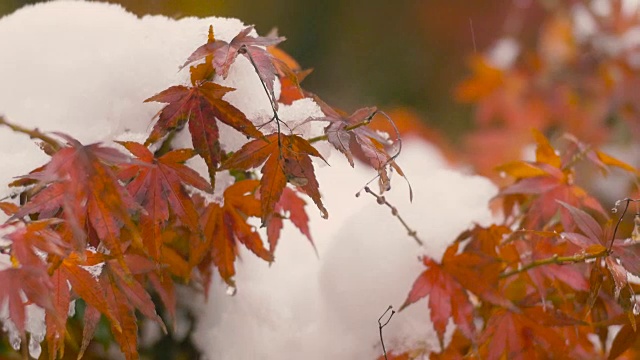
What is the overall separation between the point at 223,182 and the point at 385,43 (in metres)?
4.18

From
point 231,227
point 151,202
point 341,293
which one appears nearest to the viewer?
point 151,202

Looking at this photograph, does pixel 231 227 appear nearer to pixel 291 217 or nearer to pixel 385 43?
pixel 291 217

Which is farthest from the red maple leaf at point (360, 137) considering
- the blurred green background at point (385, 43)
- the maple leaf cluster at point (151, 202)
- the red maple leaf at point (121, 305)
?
the blurred green background at point (385, 43)

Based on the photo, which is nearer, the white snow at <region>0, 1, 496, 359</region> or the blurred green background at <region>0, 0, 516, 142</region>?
the white snow at <region>0, 1, 496, 359</region>

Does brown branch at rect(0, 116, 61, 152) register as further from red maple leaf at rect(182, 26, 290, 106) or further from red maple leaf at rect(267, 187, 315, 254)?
red maple leaf at rect(267, 187, 315, 254)

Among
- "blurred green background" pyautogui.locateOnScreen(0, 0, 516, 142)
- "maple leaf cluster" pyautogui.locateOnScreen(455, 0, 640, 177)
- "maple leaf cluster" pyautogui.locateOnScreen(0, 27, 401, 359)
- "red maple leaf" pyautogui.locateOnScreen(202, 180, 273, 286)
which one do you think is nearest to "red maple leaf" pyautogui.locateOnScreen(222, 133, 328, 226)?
"maple leaf cluster" pyautogui.locateOnScreen(0, 27, 401, 359)

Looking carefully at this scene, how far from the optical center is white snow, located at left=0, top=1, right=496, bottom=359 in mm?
851

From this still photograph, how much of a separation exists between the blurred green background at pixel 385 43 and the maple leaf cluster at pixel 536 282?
309 centimetres

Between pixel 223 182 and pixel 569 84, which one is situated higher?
pixel 223 182

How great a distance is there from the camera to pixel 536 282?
2.78ft

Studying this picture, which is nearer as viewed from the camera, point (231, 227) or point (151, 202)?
point (151, 202)

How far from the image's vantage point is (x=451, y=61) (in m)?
4.98

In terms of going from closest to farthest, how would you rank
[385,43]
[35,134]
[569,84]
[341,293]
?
[35,134]
[341,293]
[569,84]
[385,43]

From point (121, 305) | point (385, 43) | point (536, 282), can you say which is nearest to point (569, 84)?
point (536, 282)
